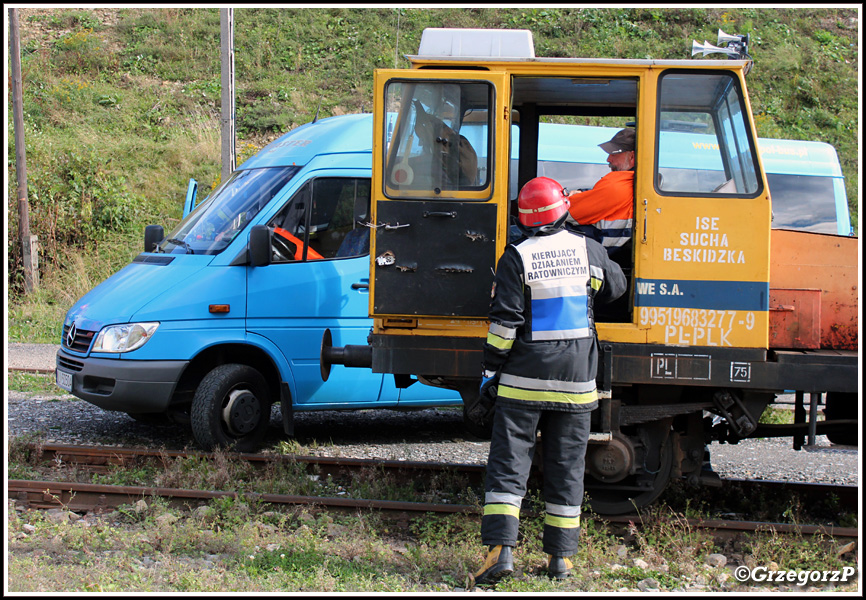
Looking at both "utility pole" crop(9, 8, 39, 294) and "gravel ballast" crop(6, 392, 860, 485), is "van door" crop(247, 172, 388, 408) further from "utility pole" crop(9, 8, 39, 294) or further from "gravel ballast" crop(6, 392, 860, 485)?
"utility pole" crop(9, 8, 39, 294)

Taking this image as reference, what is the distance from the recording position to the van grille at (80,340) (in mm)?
5961

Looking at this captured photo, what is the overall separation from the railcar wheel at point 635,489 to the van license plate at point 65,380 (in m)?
4.22

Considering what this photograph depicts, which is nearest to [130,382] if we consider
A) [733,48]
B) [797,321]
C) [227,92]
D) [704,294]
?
[704,294]

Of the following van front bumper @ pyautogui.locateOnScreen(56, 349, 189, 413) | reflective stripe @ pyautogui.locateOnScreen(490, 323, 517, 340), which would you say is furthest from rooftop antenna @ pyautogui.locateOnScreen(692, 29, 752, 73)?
van front bumper @ pyautogui.locateOnScreen(56, 349, 189, 413)

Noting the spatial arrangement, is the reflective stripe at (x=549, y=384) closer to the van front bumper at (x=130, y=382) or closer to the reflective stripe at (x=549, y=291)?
the reflective stripe at (x=549, y=291)

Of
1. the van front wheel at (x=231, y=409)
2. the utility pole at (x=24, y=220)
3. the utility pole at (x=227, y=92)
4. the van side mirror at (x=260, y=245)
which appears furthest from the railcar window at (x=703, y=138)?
the utility pole at (x=24, y=220)

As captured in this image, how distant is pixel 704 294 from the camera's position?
4.40 metres

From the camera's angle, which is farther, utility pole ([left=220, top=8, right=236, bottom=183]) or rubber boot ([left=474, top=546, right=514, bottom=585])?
utility pole ([left=220, top=8, right=236, bottom=183])

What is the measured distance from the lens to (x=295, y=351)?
613 cm

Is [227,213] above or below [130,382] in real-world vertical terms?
above

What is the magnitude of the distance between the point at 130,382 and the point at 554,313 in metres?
3.57

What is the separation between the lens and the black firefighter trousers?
3.98m

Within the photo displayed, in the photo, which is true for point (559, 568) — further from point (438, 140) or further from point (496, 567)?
point (438, 140)

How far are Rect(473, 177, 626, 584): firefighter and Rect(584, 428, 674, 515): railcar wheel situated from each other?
897 millimetres
